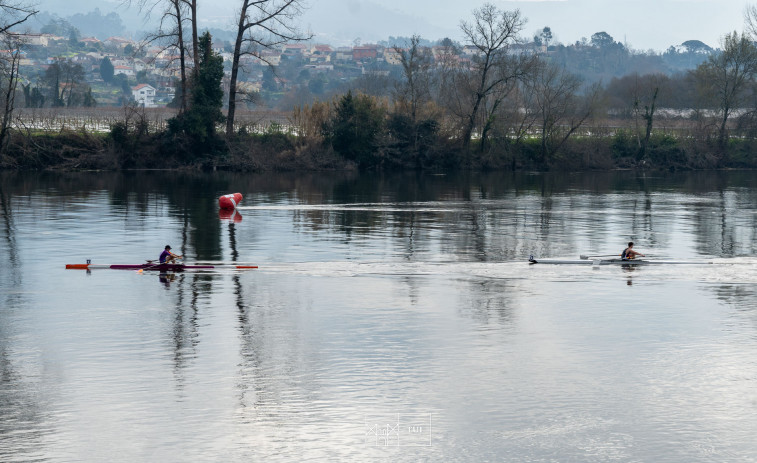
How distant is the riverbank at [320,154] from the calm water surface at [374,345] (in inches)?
1434

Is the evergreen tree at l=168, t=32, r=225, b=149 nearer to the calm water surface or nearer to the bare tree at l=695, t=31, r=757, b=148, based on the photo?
the calm water surface

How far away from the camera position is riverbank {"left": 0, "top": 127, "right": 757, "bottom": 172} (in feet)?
283

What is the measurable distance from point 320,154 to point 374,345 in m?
68.1

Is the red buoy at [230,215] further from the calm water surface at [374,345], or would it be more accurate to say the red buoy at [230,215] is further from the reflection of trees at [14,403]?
the reflection of trees at [14,403]

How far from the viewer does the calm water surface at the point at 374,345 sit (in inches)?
758

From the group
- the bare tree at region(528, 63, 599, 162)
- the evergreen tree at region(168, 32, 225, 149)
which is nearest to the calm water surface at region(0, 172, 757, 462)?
the evergreen tree at region(168, 32, 225, 149)

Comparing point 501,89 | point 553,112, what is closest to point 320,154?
point 501,89

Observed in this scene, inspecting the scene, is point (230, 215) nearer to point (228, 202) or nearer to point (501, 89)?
point (228, 202)

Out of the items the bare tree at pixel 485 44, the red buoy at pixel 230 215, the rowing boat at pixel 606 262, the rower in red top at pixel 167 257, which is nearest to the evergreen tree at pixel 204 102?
the bare tree at pixel 485 44

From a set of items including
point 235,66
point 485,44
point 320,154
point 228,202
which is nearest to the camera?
point 228,202

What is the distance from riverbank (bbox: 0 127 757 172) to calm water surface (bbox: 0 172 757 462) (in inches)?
1434

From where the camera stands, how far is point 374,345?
2558 cm

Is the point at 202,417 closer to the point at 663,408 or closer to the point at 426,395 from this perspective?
the point at 426,395

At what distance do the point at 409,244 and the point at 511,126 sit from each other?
59.3m
